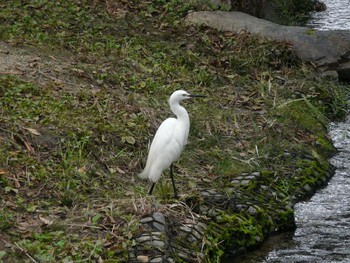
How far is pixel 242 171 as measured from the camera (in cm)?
1001

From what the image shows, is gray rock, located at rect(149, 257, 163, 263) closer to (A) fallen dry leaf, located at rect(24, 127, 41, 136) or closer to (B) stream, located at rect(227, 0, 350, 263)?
(B) stream, located at rect(227, 0, 350, 263)

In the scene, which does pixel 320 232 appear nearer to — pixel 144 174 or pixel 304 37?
pixel 144 174

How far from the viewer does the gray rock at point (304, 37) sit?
13938 millimetres

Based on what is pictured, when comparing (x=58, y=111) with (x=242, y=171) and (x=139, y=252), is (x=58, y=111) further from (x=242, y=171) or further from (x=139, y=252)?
(x=139, y=252)

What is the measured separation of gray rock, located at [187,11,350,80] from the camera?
13.9 metres

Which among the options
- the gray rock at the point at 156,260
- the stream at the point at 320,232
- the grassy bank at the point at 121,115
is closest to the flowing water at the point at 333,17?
the grassy bank at the point at 121,115

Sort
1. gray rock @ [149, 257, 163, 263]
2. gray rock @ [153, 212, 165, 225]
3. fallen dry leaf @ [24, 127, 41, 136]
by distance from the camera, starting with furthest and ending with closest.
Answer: fallen dry leaf @ [24, 127, 41, 136] < gray rock @ [153, 212, 165, 225] < gray rock @ [149, 257, 163, 263]

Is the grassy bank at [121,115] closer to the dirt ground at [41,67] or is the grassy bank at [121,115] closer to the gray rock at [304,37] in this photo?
the dirt ground at [41,67]

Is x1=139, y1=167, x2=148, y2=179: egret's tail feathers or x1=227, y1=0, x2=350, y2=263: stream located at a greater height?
x1=139, y1=167, x2=148, y2=179: egret's tail feathers

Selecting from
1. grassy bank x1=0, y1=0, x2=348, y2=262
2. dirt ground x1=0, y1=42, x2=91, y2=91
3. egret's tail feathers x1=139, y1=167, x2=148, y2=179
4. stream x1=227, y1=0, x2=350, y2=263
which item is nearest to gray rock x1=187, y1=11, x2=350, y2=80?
grassy bank x1=0, y1=0, x2=348, y2=262

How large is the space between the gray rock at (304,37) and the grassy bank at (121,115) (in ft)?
0.92

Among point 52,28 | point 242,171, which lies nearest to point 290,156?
point 242,171

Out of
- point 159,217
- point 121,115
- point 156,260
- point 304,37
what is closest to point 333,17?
point 304,37

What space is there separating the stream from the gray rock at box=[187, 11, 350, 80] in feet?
9.24
